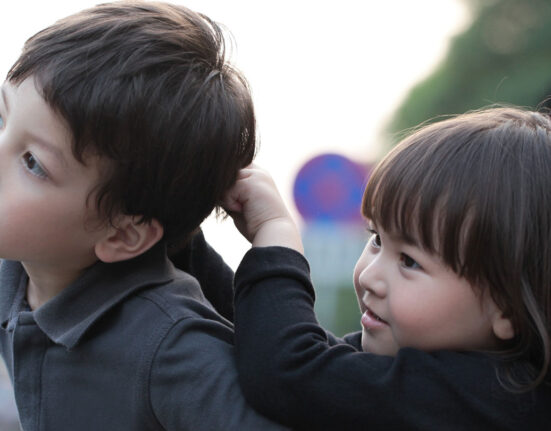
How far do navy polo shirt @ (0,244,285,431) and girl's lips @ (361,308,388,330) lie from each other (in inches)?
9.0

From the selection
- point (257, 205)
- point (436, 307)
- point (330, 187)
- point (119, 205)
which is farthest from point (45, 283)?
point (330, 187)

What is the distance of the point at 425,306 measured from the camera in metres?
1.26

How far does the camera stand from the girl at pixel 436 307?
1188 mm

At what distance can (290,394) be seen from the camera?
4.02 feet

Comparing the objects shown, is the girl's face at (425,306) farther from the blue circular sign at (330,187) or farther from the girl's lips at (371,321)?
the blue circular sign at (330,187)

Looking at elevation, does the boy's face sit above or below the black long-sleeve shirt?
above

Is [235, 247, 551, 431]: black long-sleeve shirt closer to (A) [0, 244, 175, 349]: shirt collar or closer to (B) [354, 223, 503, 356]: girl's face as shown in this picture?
(B) [354, 223, 503, 356]: girl's face

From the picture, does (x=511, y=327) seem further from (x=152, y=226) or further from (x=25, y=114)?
(x=25, y=114)

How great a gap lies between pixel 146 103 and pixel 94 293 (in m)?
0.36

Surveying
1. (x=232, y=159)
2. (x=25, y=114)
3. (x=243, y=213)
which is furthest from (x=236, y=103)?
(x=25, y=114)

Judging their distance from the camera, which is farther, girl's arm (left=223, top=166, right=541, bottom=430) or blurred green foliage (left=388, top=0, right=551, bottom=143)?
blurred green foliage (left=388, top=0, right=551, bottom=143)

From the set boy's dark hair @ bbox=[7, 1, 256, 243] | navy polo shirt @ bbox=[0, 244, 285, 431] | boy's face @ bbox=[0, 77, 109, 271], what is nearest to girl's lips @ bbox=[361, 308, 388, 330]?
navy polo shirt @ bbox=[0, 244, 285, 431]

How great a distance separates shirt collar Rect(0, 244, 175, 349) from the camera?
1.40 meters

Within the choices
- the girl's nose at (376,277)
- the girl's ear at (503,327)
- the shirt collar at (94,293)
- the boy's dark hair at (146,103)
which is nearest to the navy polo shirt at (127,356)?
the shirt collar at (94,293)
